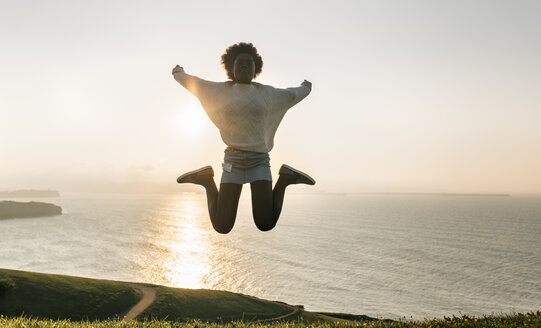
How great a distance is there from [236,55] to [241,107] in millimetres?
893

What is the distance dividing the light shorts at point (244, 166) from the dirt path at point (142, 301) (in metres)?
46.0

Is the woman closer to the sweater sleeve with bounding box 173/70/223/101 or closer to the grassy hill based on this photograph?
the sweater sleeve with bounding box 173/70/223/101

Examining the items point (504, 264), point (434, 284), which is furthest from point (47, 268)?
point (504, 264)

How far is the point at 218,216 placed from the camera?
19.1ft

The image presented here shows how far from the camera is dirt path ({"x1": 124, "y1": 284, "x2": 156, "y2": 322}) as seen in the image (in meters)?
46.7

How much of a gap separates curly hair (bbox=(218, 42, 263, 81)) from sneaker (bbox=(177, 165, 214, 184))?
5.30ft

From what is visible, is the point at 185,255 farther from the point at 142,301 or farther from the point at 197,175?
the point at 197,175

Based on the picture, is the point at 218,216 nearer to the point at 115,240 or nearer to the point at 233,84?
the point at 233,84

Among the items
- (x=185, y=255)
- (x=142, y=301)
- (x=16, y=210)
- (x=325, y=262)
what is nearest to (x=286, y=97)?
(x=142, y=301)

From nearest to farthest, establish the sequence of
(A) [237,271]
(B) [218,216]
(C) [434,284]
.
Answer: (B) [218,216], (C) [434,284], (A) [237,271]

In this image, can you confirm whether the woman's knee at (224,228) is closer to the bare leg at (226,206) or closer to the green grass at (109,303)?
the bare leg at (226,206)

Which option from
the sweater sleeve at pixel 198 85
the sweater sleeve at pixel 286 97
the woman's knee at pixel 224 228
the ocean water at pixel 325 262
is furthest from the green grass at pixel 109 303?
the sweater sleeve at pixel 198 85

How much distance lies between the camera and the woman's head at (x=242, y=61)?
579 centimetres

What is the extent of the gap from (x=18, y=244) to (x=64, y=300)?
93079 millimetres
